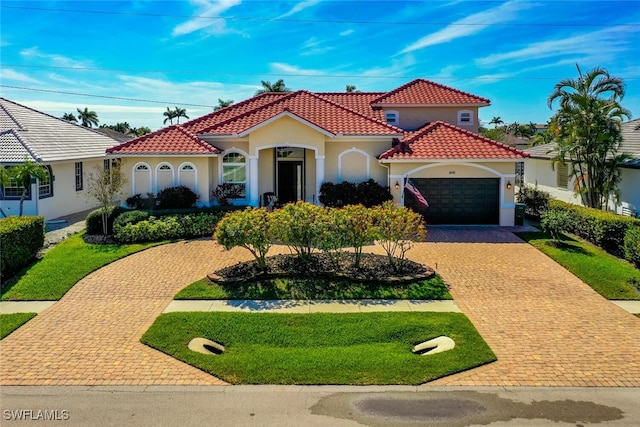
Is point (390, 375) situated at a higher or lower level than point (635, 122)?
lower

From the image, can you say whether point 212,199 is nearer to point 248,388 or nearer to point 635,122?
point 248,388

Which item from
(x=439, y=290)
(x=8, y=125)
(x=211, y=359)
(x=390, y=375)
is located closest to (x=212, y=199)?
(x=8, y=125)

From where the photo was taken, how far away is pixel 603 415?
26.2 feet

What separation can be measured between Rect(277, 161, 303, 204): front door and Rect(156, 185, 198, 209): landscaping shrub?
4683 mm

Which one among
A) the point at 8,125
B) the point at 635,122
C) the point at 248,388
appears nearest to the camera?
the point at 248,388

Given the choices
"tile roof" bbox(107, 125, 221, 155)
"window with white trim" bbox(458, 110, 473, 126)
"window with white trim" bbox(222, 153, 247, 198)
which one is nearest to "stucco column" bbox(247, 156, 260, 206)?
"window with white trim" bbox(222, 153, 247, 198)

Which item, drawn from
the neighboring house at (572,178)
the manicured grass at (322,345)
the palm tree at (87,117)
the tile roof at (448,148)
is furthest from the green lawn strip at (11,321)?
the palm tree at (87,117)

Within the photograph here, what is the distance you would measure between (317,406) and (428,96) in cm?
2337

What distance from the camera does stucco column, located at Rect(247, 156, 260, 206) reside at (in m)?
23.8

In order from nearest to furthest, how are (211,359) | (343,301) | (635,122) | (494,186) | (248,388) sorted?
(248,388)
(211,359)
(343,301)
(494,186)
(635,122)

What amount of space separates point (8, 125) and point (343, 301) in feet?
71.1

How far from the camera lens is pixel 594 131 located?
75.9 ft

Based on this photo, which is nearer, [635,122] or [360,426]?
[360,426]

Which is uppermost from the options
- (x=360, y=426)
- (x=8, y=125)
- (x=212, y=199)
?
(x=8, y=125)
